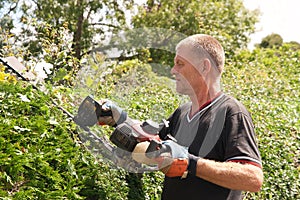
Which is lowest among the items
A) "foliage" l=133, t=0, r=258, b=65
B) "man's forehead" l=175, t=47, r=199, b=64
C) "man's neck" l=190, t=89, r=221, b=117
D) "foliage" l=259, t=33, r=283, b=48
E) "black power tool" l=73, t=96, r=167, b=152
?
"foliage" l=259, t=33, r=283, b=48

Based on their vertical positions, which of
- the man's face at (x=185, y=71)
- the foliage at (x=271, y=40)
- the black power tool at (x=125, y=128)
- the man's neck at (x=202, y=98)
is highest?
the man's face at (x=185, y=71)

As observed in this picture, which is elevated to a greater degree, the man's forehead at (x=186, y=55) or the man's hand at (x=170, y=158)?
the man's forehead at (x=186, y=55)

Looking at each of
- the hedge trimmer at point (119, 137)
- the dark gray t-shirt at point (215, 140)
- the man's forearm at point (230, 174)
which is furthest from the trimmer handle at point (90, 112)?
the man's forearm at point (230, 174)

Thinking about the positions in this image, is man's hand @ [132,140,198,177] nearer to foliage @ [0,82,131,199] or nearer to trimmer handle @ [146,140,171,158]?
trimmer handle @ [146,140,171,158]

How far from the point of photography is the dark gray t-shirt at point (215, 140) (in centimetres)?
242

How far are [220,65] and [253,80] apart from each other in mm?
7286

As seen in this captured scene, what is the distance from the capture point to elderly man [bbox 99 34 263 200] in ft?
7.70

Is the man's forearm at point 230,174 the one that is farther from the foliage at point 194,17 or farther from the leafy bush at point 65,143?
the foliage at point 194,17

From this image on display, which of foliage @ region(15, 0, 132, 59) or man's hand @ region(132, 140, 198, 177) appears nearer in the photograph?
man's hand @ region(132, 140, 198, 177)

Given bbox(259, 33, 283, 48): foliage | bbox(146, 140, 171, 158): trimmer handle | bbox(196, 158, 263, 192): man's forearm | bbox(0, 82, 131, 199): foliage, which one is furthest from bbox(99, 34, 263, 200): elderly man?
bbox(259, 33, 283, 48): foliage

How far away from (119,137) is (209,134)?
1.66 ft

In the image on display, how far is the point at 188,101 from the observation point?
2969mm

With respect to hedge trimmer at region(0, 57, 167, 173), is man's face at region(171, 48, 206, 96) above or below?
above

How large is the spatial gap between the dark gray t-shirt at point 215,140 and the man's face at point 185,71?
159 millimetres
